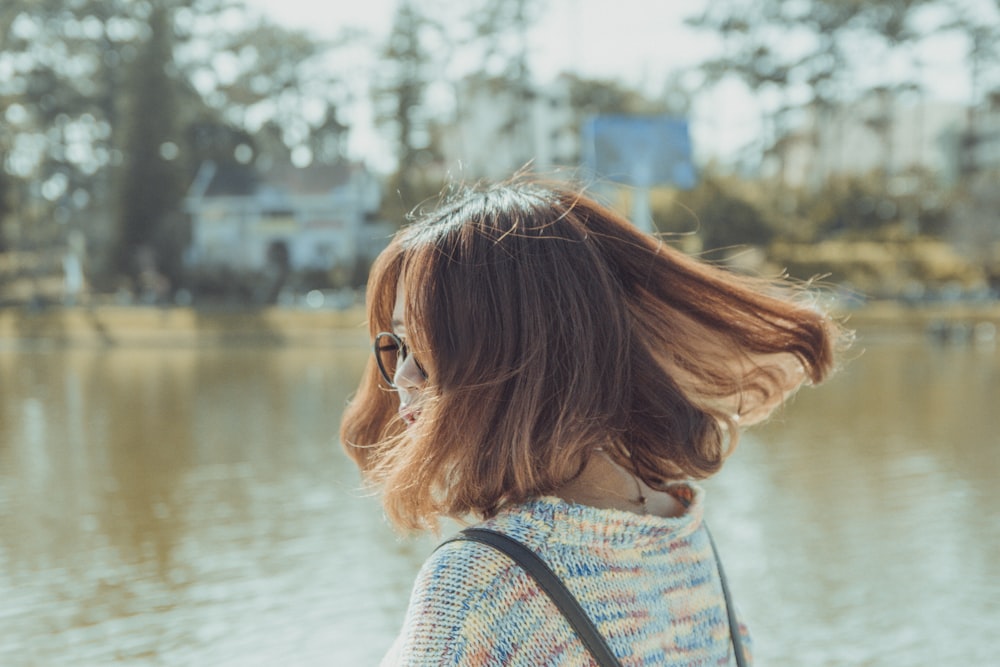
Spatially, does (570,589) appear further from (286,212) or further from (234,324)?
(286,212)

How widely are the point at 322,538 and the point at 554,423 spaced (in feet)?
25.1

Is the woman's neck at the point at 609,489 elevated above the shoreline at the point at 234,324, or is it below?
above

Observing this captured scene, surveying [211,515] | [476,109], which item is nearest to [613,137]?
[476,109]

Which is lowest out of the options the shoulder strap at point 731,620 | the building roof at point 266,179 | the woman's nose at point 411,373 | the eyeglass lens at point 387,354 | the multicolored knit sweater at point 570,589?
the building roof at point 266,179

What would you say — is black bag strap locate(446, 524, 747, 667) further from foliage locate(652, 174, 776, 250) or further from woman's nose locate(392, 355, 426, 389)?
foliage locate(652, 174, 776, 250)

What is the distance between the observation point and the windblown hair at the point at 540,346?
3.42 ft

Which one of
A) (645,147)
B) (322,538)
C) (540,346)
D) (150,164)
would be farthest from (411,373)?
(150,164)

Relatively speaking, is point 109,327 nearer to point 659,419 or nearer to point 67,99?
point 67,99

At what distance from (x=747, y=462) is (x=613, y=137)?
23.2 metres

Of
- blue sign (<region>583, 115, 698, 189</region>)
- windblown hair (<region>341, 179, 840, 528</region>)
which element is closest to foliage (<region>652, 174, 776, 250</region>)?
blue sign (<region>583, 115, 698, 189</region>)

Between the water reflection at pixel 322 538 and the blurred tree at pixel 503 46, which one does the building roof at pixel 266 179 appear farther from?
the water reflection at pixel 322 538

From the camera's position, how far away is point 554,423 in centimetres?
105

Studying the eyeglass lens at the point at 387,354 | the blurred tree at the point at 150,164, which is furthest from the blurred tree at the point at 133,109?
the eyeglass lens at the point at 387,354

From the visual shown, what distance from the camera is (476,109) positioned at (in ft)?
148
